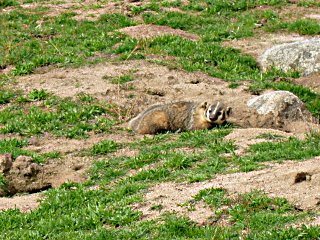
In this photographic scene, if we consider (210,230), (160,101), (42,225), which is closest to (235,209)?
(210,230)

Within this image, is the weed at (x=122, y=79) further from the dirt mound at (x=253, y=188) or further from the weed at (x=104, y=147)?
the dirt mound at (x=253, y=188)

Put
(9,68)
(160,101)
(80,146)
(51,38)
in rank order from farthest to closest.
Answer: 1. (51,38)
2. (9,68)
3. (160,101)
4. (80,146)

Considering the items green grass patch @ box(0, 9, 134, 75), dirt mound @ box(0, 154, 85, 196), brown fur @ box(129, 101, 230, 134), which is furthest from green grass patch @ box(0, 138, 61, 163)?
green grass patch @ box(0, 9, 134, 75)

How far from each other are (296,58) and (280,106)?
10.0ft

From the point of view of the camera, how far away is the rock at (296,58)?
50.5 feet

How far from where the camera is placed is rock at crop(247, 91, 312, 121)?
41.7 ft

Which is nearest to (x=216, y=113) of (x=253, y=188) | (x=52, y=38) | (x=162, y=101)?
(x=162, y=101)

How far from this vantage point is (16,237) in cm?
837

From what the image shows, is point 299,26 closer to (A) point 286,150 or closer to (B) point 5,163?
(A) point 286,150

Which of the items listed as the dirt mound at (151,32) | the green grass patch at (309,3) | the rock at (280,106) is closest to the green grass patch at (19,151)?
the rock at (280,106)

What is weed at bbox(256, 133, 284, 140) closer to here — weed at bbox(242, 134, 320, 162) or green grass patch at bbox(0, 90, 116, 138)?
weed at bbox(242, 134, 320, 162)

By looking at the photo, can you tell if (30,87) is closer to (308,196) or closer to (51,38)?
(51,38)

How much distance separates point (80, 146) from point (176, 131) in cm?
163

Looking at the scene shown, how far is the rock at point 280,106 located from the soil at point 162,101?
0.35 feet
